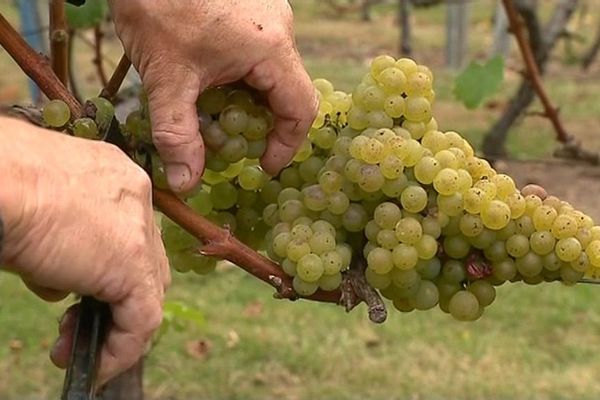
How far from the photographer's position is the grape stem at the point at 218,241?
1043 mm

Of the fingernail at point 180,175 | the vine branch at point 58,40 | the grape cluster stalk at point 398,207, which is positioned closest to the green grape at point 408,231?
the grape cluster stalk at point 398,207

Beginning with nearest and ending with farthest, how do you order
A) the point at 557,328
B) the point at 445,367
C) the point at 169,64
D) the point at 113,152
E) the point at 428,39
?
the point at 113,152
the point at 169,64
the point at 445,367
the point at 557,328
the point at 428,39

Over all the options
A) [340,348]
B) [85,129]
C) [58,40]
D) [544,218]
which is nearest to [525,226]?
[544,218]

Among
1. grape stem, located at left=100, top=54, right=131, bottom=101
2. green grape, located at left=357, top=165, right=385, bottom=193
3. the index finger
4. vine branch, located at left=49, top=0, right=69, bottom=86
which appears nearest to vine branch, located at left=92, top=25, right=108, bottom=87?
vine branch, located at left=49, top=0, right=69, bottom=86

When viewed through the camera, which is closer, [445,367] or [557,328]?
[445,367]

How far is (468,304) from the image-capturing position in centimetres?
106

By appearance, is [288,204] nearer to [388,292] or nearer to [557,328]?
[388,292]

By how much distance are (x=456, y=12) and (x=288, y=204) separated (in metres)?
6.37

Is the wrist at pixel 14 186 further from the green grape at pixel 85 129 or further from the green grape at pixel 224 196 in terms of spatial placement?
the green grape at pixel 224 196

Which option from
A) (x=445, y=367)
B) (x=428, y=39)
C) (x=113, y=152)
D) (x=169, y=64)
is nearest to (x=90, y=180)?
(x=113, y=152)

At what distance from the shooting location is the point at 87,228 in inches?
31.1

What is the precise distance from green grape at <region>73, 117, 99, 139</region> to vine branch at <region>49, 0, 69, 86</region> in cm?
25

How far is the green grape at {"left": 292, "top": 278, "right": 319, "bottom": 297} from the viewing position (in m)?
1.03

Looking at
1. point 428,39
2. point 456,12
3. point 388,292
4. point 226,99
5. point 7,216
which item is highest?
point 7,216
